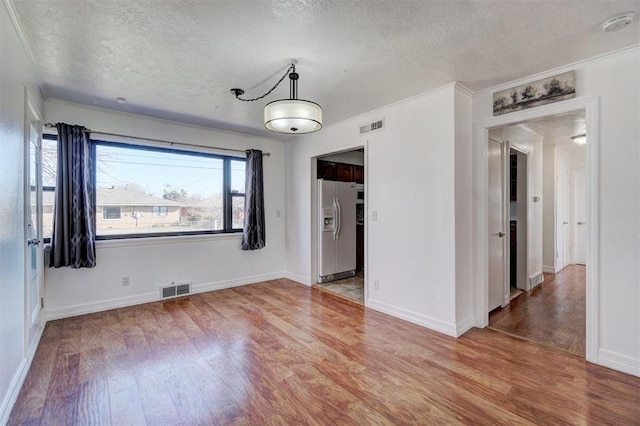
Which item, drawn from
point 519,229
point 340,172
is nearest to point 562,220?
point 519,229

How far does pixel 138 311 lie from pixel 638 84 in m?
5.45

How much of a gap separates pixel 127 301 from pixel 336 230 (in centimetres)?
322

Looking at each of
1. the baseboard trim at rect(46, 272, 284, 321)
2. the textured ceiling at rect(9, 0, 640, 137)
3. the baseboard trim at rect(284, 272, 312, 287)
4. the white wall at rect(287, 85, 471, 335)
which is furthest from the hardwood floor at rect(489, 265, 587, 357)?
the baseboard trim at rect(46, 272, 284, 321)

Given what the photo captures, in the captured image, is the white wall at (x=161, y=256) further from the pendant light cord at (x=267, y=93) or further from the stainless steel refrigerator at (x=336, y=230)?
the pendant light cord at (x=267, y=93)

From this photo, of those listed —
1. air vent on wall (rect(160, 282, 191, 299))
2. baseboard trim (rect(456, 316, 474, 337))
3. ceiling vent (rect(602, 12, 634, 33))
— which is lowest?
baseboard trim (rect(456, 316, 474, 337))

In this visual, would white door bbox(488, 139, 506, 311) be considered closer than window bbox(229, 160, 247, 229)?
Yes

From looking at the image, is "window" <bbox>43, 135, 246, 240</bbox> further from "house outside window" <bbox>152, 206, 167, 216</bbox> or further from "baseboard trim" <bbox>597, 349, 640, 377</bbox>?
"baseboard trim" <bbox>597, 349, 640, 377</bbox>

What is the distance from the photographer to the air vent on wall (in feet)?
13.7

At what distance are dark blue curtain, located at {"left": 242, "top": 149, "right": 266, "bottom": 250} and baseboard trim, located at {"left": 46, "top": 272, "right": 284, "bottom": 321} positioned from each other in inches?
23.6

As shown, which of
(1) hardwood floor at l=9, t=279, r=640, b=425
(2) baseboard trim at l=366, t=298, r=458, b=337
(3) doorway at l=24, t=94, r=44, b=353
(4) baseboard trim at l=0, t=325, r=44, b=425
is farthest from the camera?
(2) baseboard trim at l=366, t=298, r=458, b=337

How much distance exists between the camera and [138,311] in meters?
3.73

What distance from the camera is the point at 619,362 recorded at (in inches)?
91.8

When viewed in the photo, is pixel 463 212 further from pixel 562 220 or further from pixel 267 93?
pixel 562 220

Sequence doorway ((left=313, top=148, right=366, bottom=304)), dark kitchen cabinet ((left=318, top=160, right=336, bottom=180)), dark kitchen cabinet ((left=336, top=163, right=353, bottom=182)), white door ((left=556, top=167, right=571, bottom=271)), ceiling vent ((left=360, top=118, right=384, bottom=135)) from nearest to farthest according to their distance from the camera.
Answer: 1. ceiling vent ((left=360, top=118, right=384, bottom=135))
2. doorway ((left=313, top=148, right=366, bottom=304))
3. dark kitchen cabinet ((left=318, top=160, right=336, bottom=180))
4. dark kitchen cabinet ((left=336, top=163, right=353, bottom=182))
5. white door ((left=556, top=167, right=571, bottom=271))
